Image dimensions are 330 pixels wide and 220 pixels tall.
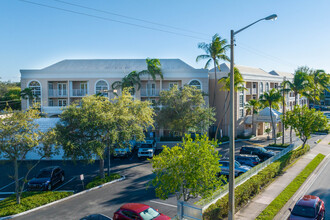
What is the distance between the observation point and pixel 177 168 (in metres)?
12.2

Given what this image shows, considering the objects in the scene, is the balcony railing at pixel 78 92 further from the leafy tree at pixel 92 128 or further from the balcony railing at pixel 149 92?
the leafy tree at pixel 92 128

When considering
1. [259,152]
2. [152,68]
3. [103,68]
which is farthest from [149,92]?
[259,152]

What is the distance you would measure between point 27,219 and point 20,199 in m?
2.96

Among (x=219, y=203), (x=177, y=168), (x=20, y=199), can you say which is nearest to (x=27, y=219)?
(x=20, y=199)

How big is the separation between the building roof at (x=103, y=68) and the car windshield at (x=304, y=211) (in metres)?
26.6

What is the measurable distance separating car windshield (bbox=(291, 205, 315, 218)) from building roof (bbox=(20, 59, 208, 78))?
2661 centimetres

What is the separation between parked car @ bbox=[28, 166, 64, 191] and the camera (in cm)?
1887

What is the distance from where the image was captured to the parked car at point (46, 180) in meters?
18.9

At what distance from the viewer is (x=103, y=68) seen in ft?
137

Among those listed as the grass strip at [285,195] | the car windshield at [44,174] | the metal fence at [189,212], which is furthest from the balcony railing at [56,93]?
the metal fence at [189,212]

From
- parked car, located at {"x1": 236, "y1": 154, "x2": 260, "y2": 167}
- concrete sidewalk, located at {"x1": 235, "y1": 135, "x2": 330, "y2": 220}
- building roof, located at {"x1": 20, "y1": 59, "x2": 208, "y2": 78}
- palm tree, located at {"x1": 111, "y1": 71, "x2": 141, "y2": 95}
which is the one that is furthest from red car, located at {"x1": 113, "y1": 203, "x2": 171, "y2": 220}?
building roof, located at {"x1": 20, "y1": 59, "x2": 208, "y2": 78}

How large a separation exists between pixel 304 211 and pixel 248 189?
339 centimetres

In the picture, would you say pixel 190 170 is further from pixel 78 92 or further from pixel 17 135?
pixel 78 92

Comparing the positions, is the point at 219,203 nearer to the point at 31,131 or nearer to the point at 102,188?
the point at 102,188
